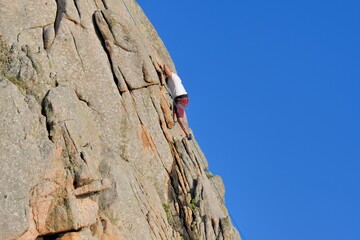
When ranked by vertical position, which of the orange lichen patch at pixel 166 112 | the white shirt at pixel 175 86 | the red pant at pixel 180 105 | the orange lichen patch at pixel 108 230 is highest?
the white shirt at pixel 175 86

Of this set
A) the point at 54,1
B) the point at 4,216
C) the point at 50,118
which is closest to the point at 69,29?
the point at 54,1

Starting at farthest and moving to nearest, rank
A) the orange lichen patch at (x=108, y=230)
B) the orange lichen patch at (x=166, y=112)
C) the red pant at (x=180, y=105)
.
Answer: the red pant at (x=180, y=105)
the orange lichen patch at (x=166, y=112)
the orange lichen patch at (x=108, y=230)

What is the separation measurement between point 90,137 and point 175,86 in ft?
29.7

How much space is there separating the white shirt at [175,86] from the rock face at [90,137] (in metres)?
0.75

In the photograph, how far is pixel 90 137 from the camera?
3045 centimetres

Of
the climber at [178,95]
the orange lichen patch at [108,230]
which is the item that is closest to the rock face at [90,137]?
the orange lichen patch at [108,230]

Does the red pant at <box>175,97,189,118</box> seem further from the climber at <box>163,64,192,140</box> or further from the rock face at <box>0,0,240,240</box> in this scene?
the rock face at <box>0,0,240,240</box>

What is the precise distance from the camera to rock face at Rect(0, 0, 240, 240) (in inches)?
1040

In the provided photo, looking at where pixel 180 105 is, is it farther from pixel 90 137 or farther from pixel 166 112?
pixel 90 137

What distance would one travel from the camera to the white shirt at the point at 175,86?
38.3 metres

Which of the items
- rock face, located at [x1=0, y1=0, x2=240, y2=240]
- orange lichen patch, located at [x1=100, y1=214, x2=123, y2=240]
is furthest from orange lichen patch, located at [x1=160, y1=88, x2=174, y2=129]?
orange lichen patch, located at [x1=100, y1=214, x2=123, y2=240]

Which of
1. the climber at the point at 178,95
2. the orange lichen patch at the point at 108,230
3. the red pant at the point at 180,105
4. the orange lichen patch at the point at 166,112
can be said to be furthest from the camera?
the red pant at the point at 180,105

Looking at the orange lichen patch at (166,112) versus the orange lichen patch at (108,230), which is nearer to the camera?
the orange lichen patch at (108,230)

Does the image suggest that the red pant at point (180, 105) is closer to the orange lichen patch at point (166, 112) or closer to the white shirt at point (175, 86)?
the white shirt at point (175, 86)
